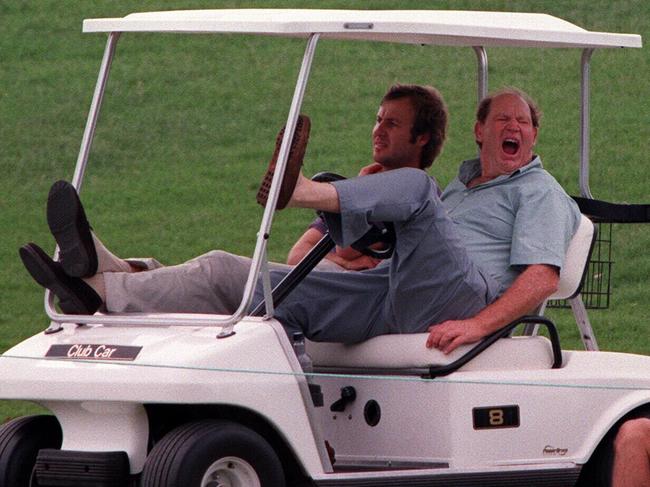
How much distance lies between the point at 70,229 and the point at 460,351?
4.46ft

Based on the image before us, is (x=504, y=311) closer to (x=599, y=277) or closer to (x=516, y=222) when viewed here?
(x=516, y=222)

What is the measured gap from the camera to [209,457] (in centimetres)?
589

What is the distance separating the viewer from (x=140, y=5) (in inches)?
781

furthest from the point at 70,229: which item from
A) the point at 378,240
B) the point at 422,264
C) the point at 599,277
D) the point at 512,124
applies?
the point at 599,277

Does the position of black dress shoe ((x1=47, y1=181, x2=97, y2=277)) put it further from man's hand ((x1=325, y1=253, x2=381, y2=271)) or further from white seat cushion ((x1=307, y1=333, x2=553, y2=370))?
man's hand ((x1=325, y1=253, x2=381, y2=271))

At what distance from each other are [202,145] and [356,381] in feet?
35.6

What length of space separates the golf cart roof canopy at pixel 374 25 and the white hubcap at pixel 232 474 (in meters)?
1.36

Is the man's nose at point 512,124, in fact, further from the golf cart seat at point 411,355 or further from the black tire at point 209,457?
the black tire at point 209,457

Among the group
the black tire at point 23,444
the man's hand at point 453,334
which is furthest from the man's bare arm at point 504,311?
the black tire at point 23,444

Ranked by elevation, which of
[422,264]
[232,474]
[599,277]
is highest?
[422,264]

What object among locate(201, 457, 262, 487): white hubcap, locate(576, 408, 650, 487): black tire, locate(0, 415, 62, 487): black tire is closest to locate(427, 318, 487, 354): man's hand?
locate(576, 408, 650, 487): black tire

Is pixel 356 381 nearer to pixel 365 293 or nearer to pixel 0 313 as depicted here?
pixel 365 293

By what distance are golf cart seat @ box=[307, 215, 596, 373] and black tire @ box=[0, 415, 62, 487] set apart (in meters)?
0.95

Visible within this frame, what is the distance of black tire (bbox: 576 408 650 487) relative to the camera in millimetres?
6625
